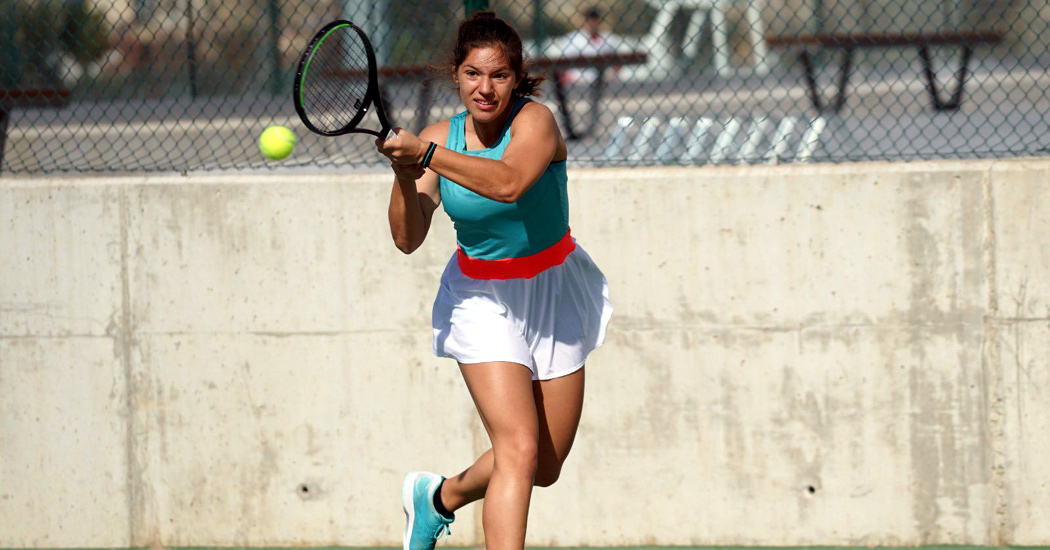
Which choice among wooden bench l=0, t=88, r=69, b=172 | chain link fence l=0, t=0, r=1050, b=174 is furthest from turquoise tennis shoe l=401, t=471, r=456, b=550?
wooden bench l=0, t=88, r=69, b=172

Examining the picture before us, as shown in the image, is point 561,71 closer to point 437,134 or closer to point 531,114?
point 437,134

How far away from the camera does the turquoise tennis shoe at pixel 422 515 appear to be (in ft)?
13.4

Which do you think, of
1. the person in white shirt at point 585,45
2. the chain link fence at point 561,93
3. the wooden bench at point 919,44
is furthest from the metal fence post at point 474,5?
the person in white shirt at point 585,45

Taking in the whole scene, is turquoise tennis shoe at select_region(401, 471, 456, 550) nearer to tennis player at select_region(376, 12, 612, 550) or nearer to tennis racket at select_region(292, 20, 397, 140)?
tennis player at select_region(376, 12, 612, 550)

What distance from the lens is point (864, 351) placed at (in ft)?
15.9

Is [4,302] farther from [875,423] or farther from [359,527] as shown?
[875,423]

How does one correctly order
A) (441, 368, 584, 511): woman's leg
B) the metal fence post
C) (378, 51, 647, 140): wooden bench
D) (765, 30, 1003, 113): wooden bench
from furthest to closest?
(765, 30, 1003, 113): wooden bench
(378, 51, 647, 140): wooden bench
the metal fence post
(441, 368, 584, 511): woman's leg

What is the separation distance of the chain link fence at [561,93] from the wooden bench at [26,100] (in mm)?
21

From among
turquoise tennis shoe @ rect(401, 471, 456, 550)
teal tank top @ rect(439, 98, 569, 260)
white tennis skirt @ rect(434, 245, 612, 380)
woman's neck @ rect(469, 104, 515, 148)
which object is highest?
woman's neck @ rect(469, 104, 515, 148)

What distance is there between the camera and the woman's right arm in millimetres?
3529

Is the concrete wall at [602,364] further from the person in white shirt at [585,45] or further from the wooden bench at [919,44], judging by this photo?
the person in white shirt at [585,45]

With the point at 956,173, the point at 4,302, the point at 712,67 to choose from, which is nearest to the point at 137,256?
the point at 4,302

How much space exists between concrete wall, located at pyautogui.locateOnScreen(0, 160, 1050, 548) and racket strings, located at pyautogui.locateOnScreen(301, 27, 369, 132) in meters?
1.10

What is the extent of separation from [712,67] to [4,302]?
21.5ft
